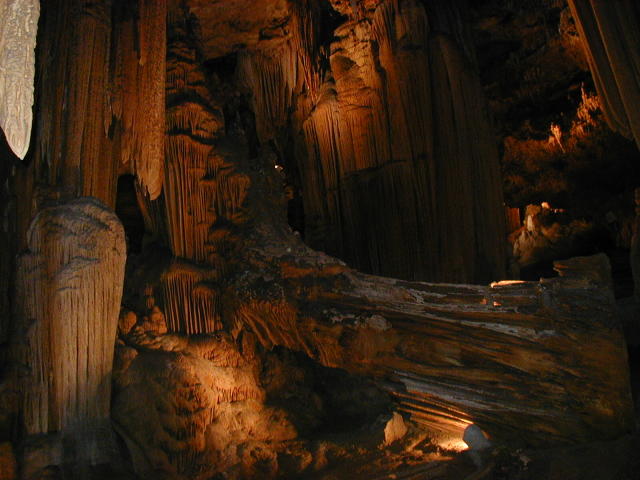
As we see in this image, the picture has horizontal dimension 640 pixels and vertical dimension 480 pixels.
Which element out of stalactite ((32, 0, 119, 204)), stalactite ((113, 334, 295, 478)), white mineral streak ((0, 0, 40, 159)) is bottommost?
stalactite ((113, 334, 295, 478))

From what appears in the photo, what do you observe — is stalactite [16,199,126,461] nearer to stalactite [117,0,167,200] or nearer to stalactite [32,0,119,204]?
stalactite [32,0,119,204]

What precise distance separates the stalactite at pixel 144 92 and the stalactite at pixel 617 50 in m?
4.43

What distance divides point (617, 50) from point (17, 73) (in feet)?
12.4

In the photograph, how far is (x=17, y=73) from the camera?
290 centimetres

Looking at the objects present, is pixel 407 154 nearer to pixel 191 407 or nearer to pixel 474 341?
pixel 474 341

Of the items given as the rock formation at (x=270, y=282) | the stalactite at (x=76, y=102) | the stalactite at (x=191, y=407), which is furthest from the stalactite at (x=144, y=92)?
the stalactite at (x=191, y=407)

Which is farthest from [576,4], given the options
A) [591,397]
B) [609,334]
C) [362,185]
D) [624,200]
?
[624,200]

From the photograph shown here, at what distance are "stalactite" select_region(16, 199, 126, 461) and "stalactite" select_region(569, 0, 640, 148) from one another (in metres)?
4.40

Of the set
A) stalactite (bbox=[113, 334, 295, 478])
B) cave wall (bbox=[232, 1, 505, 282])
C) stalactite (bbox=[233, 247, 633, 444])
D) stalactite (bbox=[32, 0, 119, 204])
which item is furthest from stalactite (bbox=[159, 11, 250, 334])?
cave wall (bbox=[232, 1, 505, 282])

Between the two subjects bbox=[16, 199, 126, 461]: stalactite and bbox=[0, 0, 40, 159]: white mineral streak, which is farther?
bbox=[16, 199, 126, 461]: stalactite

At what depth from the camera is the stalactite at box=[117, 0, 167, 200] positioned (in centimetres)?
605

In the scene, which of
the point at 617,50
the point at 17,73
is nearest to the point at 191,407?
the point at 17,73

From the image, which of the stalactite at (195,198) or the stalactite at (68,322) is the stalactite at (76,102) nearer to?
the stalactite at (68,322)

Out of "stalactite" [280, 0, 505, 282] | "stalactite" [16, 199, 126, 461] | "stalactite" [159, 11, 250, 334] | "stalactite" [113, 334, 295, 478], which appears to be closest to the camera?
"stalactite" [16, 199, 126, 461]
